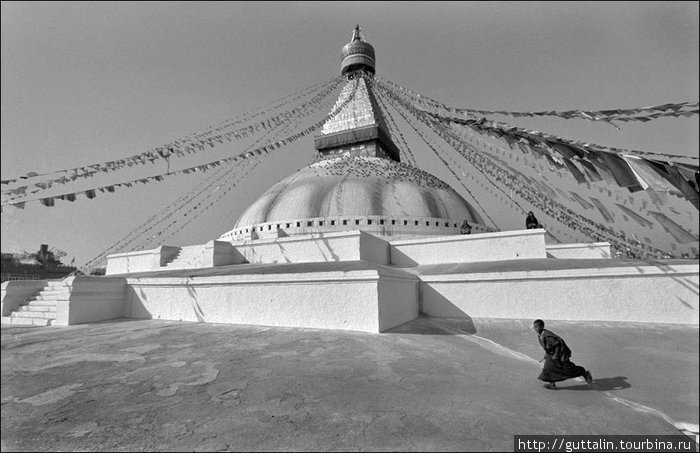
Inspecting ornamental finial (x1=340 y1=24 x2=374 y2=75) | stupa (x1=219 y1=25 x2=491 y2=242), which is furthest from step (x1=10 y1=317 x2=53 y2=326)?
ornamental finial (x1=340 y1=24 x2=374 y2=75)

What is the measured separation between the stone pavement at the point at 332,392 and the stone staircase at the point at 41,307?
3202 millimetres

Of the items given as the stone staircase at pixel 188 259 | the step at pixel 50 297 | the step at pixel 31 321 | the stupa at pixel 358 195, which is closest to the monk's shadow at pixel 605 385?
the stupa at pixel 358 195

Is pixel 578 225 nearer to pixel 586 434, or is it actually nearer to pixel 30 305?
pixel 586 434

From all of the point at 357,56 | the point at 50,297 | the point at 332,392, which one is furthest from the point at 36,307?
the point at 357,56

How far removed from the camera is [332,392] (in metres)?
3.82

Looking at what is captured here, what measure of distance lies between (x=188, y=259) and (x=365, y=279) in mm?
10576

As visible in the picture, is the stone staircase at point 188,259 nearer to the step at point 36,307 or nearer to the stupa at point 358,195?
the stupa at point 358,195

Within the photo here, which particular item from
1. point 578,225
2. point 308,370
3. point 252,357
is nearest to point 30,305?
point 252,357

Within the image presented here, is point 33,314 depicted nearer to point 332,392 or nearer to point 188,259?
point 188,259

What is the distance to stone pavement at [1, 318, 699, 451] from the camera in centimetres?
283

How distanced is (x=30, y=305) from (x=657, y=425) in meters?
14.3

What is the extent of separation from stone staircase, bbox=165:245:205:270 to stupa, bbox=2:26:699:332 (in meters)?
0.06

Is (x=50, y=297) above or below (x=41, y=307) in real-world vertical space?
above

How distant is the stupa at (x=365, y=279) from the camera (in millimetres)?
7547
